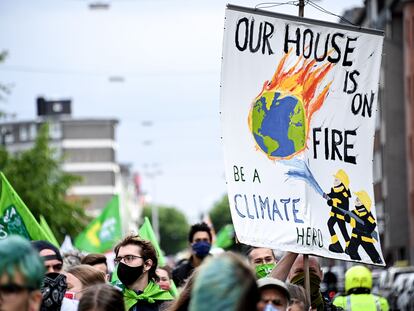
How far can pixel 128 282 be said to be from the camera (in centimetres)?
993

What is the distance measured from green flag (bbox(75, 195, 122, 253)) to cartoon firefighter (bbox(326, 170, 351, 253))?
611 inches

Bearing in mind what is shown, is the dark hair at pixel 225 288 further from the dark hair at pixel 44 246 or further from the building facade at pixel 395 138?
the building facade at pixel 395 138

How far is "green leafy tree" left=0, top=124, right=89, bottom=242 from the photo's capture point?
147 ft

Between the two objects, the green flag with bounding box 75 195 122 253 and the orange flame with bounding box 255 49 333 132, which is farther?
the green flag with bounding box 75 195 122 253

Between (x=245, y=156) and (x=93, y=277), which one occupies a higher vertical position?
(x=245, y=156)

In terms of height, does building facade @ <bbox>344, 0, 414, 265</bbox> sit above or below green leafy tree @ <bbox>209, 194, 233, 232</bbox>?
above

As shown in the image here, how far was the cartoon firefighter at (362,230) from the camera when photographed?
369 inches

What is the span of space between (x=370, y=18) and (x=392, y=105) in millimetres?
8554

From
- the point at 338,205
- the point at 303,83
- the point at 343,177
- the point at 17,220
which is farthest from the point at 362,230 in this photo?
the point at 17,220

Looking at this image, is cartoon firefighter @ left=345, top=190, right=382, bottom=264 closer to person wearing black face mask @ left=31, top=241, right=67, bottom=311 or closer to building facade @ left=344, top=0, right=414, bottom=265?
person wearing black face mask @ left=31, top=241, right=67, bottom=311

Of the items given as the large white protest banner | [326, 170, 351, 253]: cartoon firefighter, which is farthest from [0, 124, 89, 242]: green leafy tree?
[326, 170, 351, 253]: cartoon firefighter

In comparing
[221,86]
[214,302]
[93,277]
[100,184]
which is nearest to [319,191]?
[221,86]

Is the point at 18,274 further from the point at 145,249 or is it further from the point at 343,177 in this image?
the point at 145,249

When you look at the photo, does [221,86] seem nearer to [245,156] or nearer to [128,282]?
[245,156]
